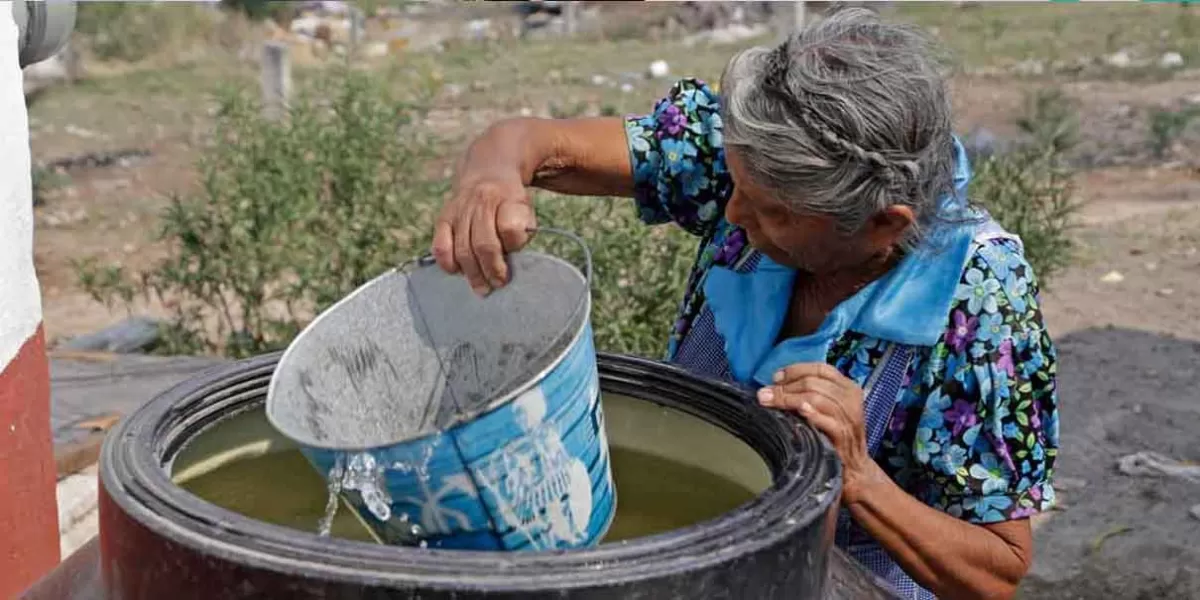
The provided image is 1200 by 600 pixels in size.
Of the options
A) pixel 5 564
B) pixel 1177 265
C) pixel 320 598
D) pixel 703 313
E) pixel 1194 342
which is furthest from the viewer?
pixel 1177 265

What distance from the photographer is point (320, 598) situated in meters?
1.26

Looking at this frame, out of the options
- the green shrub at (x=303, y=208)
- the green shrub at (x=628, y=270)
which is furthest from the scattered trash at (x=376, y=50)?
the green shrub at (x=628, y=270)

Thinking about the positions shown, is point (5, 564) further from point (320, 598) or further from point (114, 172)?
point (114, 172)

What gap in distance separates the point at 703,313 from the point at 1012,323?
0.48 m

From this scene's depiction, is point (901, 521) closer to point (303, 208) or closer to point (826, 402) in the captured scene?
point (826, 402)

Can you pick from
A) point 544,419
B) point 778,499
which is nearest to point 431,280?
point 544,419

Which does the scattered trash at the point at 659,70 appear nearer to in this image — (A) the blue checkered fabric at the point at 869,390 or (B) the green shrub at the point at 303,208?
(B) the green shrub at the point at 303,208

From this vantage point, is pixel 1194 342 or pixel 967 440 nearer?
pixel 967 440

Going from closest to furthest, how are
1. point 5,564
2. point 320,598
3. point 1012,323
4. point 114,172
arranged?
point 320,598
point 1012,323
point 5,564
point 114,172

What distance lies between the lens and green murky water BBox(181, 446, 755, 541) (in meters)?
1.78

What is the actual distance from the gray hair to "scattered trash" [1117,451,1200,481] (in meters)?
2.87

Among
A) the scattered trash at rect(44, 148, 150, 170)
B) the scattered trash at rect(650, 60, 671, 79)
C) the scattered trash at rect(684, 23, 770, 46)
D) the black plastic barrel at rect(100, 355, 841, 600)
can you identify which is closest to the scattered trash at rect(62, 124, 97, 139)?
the scattered trash at rect(44, 148, 150, 170)

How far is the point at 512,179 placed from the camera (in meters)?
1.95

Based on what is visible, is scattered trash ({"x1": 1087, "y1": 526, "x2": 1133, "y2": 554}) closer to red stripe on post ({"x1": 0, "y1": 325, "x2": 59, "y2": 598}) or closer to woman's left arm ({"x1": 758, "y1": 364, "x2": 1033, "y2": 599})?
woman's left arm ({"x1": 758, "y1": 364, "x2": 1033, "y2": 599})
